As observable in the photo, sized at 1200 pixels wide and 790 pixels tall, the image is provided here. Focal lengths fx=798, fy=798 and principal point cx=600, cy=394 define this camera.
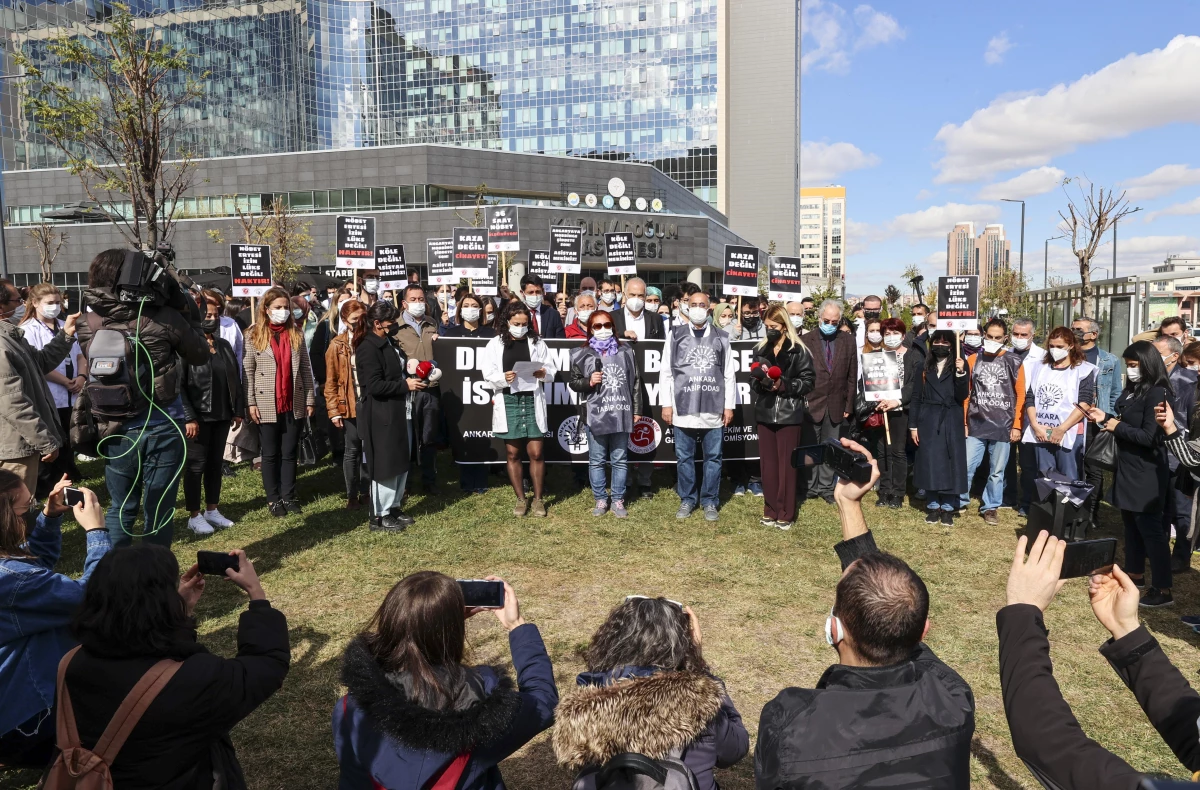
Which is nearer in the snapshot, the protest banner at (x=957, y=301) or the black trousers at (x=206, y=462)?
the black trousers at (x=206, y=462)

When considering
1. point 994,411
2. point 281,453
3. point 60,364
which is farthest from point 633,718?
point 60,364

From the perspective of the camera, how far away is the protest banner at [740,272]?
407 inches

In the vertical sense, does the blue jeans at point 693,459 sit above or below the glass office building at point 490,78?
below

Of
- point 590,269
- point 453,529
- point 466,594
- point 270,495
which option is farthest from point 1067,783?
point 590,269

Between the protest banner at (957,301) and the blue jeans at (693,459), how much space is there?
407cm

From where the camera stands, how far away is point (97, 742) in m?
2.27

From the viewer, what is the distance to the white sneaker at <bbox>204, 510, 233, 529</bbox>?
296 inches

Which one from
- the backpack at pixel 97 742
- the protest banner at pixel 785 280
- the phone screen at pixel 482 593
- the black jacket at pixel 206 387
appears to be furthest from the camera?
the protest banner at pixel 785 280

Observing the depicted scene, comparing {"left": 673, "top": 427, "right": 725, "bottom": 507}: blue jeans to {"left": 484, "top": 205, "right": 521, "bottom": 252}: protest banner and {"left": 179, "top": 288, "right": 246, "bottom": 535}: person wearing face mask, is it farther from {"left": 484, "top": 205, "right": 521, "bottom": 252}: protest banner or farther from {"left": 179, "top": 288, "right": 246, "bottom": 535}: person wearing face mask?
{"left": 484, "top": 205, "right": 521, "bottom": 252}: protest banner

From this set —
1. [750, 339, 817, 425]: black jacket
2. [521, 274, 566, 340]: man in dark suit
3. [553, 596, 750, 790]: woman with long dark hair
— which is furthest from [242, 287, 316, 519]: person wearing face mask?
[553, 596, 750, 790]: woman with long dark hair

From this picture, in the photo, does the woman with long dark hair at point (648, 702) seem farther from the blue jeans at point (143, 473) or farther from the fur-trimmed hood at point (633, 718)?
the blue jeans at point (143, 473)

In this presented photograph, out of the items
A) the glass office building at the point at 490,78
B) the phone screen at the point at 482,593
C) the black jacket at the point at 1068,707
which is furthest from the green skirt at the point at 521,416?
the glass office building at the point at 490,78

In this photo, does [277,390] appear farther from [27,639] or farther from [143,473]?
[27,639]

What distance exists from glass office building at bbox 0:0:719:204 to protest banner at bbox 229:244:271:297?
81655 mm
